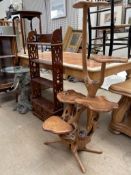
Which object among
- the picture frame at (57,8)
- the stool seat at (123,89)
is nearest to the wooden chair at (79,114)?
the stool seat at (123,89)

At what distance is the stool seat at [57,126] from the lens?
50.4 inches

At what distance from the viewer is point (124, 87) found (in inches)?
65.1

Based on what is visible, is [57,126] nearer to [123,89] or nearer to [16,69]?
[123,89]

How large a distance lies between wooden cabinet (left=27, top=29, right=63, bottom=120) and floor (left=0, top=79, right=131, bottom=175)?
23 cm

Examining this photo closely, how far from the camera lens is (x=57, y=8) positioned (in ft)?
14.1

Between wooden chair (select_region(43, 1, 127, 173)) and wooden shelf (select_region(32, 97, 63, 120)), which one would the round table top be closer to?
wooden shelf (select_region(32, 97, 63, 120))

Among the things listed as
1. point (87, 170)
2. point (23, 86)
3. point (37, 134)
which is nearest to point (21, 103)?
point (23, 86)

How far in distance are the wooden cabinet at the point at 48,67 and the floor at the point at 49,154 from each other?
0.23m

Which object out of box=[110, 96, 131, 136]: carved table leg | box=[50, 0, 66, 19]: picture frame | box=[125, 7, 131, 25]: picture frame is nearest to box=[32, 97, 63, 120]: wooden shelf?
box=[110, 96, 131, 136]: carved table leg

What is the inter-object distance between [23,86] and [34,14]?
1.20 meters

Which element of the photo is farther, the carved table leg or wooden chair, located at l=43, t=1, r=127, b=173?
the carved table leg

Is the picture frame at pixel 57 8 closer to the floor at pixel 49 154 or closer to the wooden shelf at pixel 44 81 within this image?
the wooden shelf at pixel 44 81

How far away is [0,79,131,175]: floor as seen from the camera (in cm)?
132

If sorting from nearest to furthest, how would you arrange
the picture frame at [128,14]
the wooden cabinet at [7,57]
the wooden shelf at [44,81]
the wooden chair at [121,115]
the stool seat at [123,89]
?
the stool seat at [123,89]
the wooden chair at [121,115]
the wooden shelf at [44,81]
the wooden cabinet at [7,57]
the picture frame at [128,14]
